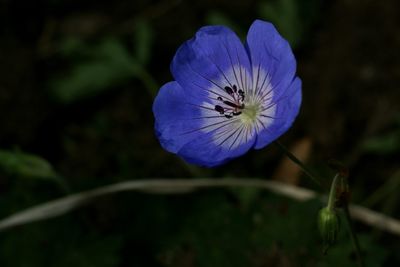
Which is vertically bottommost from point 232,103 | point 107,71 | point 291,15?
point 291,15

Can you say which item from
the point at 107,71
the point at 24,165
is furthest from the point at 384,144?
the point at 24,165

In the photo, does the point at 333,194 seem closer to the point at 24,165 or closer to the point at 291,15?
the point at 24,165

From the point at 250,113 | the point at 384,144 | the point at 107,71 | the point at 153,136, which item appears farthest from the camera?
the point at 107,71

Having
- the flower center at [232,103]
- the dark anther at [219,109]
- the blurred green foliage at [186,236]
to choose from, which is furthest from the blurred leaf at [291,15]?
the dark anther at [219,109]

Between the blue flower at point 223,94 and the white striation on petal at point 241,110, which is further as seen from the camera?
the white striation on petal at point 241,110

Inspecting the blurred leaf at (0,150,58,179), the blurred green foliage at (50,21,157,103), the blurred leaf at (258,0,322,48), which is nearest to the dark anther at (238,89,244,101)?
the blurred leaf at (0,150,58,179)

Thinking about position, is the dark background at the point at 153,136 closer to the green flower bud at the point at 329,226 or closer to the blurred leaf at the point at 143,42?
the blurred leaf at the point at 143,42
